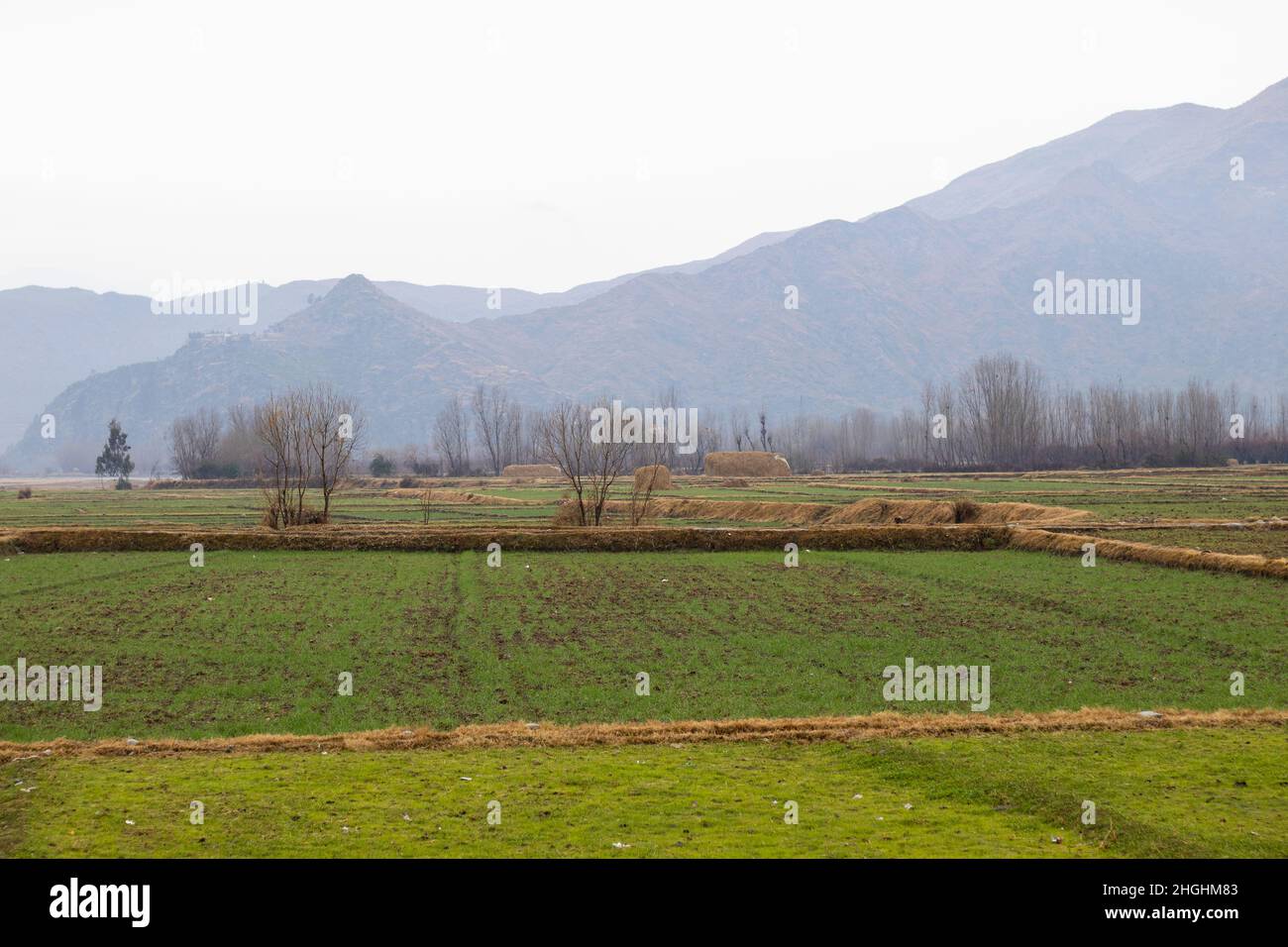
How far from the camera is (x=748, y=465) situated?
11219 cm

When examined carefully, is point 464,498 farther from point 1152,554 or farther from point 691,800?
point 691,800

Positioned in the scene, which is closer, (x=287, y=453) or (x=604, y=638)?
(x=604, y=638)

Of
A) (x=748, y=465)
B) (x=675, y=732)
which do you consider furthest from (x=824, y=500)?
(x=675, y=732)

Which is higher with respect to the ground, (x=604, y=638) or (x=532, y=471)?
(x=532, y=471)

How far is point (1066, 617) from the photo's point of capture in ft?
82.6

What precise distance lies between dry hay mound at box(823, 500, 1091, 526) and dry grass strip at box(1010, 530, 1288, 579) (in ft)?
28.2

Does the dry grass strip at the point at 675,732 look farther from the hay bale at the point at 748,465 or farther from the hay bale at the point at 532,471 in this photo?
the hay bale at the point at 532,471

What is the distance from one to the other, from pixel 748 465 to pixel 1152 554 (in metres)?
79.2

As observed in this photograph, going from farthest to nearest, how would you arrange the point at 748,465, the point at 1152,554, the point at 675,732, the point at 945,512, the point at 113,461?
the point at 113,461 → the point at 748,465 → the point at 945,512 → the point at 1152,554 → the point at 675,732

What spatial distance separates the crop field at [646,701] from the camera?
11289 mm

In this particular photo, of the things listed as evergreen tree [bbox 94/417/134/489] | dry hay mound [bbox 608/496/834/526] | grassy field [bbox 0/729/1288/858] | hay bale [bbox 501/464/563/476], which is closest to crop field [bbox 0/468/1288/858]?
grassy field [bbox 0/729/1288/858]

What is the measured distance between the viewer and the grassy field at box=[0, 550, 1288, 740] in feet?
58.6
